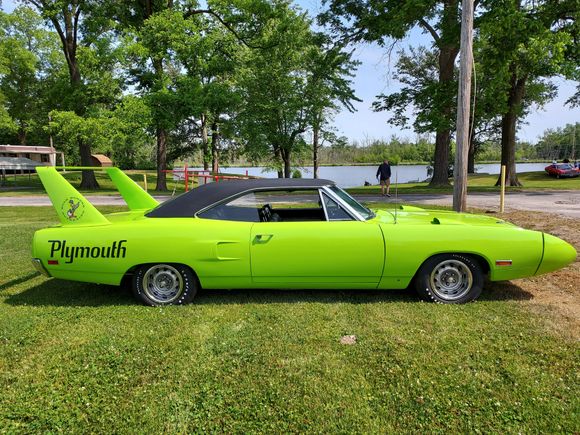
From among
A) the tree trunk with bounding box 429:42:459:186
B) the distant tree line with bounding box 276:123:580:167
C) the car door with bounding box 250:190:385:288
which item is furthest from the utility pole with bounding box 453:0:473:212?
the distant tree line with bounding box 276:123:580:167

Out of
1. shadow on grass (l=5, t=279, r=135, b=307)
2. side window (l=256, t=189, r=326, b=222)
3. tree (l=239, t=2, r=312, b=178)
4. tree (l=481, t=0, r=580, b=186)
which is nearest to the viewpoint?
shadow on grass (l=5, t=279, r=135, b=307)

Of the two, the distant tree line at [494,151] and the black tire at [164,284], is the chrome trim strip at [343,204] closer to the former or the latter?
the black tire at [164,284]

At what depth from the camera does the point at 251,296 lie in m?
4.44

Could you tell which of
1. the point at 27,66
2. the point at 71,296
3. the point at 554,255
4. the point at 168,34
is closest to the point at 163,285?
the point at 71,296

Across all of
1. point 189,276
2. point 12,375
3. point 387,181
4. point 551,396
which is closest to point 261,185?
point 189,276

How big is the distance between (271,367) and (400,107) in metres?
24.6

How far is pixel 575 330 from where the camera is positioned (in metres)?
3.45

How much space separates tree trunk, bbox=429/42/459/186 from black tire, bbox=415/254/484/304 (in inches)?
614

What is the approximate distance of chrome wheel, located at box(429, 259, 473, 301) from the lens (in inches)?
159

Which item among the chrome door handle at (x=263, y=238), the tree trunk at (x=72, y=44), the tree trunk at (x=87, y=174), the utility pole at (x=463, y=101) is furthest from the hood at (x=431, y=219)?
the tree trunk at (x=87, y=174)

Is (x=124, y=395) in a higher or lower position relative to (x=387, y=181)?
lower

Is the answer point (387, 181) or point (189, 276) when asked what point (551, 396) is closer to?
point (189, 276)

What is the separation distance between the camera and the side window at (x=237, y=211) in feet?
13.8

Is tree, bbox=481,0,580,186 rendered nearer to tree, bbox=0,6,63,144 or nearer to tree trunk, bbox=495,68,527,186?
tree trunk, bbox=495,68,527,186
